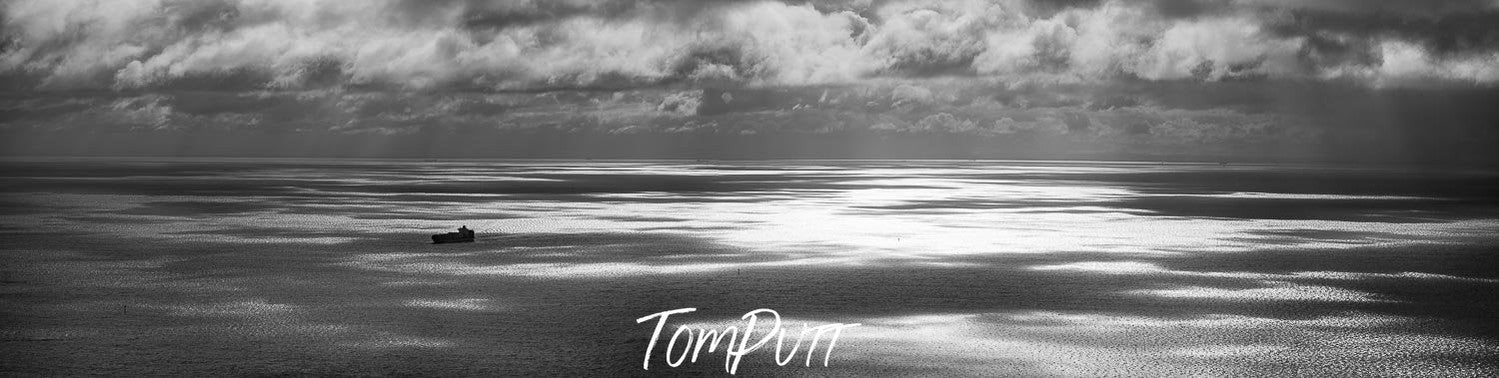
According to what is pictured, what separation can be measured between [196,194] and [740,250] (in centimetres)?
6318

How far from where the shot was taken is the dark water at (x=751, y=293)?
19984 mm

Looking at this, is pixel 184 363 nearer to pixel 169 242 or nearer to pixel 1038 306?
pixel 1038 306

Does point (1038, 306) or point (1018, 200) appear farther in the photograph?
point (1018, 200)

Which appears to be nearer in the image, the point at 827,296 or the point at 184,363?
the point at 184,363

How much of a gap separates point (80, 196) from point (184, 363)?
75517 mm

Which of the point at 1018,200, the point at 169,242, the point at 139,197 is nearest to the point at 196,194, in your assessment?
the point at 139,197

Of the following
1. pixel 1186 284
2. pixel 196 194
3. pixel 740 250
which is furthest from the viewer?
pixel 196 194

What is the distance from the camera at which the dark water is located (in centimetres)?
1998

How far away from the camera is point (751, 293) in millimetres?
28797

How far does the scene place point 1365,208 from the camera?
73.6 meters

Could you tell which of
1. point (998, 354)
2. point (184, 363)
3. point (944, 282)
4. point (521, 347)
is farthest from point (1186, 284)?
point (184, 363)

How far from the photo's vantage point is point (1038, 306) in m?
26.7

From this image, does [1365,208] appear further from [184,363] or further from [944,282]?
[184,363]

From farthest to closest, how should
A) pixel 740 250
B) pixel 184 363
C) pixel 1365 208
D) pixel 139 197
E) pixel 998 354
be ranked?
pixel 139 197
pixel 1365 208
pixel 740 250
pixel 998 354
pixel 184 363
